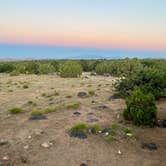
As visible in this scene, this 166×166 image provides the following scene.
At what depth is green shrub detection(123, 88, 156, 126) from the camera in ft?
39.3

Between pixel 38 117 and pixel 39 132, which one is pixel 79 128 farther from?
pixel 38 117

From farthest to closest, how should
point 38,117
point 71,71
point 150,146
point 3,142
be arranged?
1. point 71,71
2. point 38,117
3. point 3,142
4. point 150,146

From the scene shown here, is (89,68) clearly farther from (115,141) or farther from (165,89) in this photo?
(115,141)

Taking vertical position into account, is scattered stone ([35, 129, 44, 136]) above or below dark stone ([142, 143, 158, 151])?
above

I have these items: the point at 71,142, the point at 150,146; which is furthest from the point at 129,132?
the point at 71,142

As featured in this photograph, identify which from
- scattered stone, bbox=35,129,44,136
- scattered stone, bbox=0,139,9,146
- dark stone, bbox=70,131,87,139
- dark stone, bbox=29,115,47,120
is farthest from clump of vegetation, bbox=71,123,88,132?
scattered stone, bbox=0,139,9,146

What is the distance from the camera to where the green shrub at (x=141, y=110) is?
472 inches

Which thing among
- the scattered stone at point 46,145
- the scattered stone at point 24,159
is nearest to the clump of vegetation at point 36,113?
the scattered stone at point 46,145

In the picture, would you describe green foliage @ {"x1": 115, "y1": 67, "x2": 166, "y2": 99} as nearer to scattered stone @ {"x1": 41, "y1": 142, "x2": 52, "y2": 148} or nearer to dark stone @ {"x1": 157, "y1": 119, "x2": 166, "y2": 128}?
dark stone @ {"x1": 157, "y1": 119, "x2": 166, "y2": 128}

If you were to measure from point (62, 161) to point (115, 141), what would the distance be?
95.1 inches

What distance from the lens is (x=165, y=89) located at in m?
17.5

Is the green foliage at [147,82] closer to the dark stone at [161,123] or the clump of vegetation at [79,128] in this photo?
the dark stone at [161,123]

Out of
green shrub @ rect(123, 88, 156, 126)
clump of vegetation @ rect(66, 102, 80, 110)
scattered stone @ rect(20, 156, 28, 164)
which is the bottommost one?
scattered stone @ rect(20, 156, 28, 164)

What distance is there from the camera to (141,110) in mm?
12055
